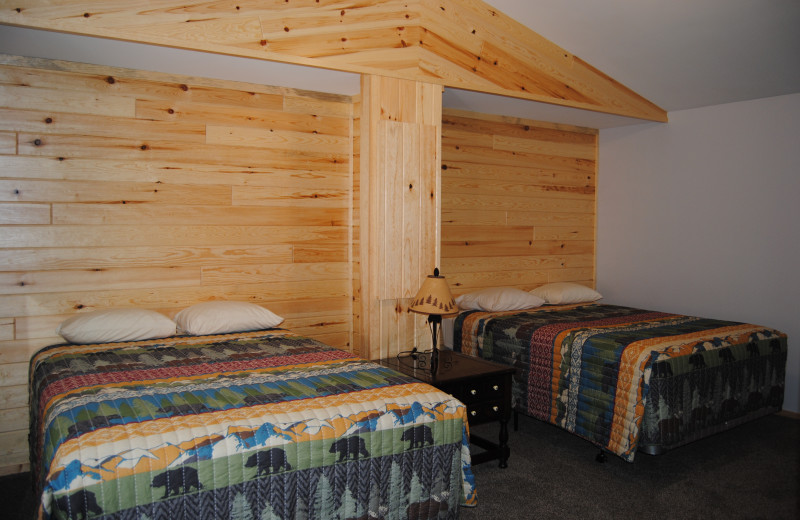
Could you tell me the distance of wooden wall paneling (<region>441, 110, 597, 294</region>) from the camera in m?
4.19

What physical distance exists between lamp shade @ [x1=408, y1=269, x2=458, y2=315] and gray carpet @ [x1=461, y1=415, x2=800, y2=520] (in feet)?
2.71

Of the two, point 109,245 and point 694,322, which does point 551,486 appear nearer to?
point 694,322

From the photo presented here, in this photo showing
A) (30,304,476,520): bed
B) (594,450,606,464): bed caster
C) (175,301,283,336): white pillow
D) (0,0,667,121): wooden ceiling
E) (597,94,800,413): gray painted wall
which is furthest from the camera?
(597,94,800,413): gray painted wall

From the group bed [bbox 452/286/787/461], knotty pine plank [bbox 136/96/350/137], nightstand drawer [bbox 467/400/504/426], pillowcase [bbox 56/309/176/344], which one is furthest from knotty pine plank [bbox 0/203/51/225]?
bed [bbox 452/286/787/461]

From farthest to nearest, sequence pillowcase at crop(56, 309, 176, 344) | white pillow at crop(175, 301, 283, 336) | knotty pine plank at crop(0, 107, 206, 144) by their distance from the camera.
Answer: white pillow at crop(175, 301, 283, 336)
knotty pine plank at crop(0, 107, 206, 144)
pillowcase at crop(56, 309, 176, 344)

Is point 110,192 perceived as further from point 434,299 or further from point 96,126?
point 434,299

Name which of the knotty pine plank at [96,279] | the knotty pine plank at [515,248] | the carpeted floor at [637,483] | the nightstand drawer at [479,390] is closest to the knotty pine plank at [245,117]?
the knotty pine plank at [96,279]

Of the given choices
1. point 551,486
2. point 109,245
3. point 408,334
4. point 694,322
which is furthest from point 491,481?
point 109,245

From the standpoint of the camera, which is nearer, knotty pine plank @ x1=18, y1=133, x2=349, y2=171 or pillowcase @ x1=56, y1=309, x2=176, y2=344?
pillowcase @ x1=56, y1=309, x2=176, y2=344

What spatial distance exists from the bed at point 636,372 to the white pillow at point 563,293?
1.39 feet

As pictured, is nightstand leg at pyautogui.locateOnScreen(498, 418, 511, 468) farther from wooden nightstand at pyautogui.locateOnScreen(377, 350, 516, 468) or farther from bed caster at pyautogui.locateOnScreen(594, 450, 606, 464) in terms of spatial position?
bed caster at pyautogui.locateOnScreen(594, 450, 606, 464)

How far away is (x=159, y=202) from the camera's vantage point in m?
3.15

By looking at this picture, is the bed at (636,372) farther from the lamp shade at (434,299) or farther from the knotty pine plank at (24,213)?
the knotty pine plank at (24,213)

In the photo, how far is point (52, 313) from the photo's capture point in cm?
291
